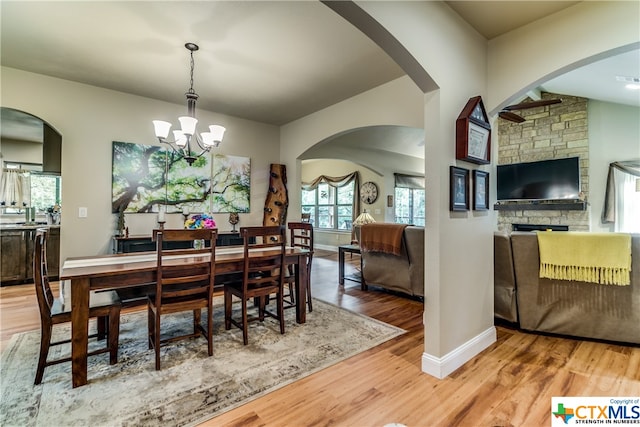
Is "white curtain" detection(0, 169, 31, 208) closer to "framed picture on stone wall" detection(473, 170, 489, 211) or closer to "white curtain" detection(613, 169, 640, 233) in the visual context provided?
"framed picture on stone wall" detection(473, 170, 489, 211)

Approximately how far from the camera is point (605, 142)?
5.51m

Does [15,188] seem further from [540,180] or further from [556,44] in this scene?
[540,180]

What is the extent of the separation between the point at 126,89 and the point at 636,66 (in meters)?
6.35

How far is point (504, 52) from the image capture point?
7.96ft

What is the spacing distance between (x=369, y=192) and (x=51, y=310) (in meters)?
6.92

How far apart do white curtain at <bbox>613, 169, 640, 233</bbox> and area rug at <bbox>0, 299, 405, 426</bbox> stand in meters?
5.45

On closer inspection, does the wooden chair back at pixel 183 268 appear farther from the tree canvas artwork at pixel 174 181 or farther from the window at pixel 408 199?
the window at pixel 408 199

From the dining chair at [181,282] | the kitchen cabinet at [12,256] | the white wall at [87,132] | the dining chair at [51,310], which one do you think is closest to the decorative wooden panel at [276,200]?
the white wall at [87,132]

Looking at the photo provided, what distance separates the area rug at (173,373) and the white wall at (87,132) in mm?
1417

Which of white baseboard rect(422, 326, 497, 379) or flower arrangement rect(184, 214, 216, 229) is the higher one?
flower arrangement rect(184, 214, 216, 229)

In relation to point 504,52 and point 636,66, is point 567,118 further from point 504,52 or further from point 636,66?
point 504,52

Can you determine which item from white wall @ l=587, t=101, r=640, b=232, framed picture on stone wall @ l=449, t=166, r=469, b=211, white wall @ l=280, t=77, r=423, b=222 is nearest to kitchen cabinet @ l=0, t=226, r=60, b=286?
white wall @ l=280, t=77, r=423, b=222

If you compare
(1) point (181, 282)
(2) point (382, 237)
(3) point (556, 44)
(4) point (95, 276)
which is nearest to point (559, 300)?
(2) point (382, 237)

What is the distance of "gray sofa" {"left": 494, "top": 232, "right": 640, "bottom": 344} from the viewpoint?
2.40 m
